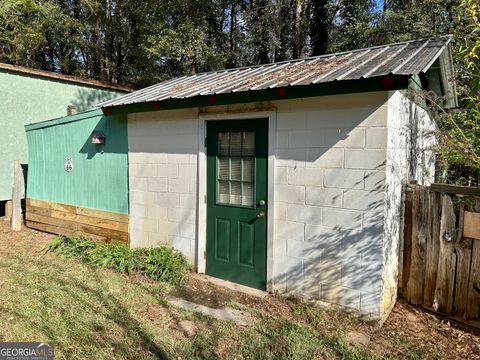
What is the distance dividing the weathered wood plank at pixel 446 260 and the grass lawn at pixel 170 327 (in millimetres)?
259

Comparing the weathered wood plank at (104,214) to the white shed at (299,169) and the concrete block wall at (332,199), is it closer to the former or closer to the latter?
the white shed at (299,169)

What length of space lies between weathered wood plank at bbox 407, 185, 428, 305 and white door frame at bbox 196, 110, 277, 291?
5.62 feet

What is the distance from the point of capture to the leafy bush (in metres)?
4.90

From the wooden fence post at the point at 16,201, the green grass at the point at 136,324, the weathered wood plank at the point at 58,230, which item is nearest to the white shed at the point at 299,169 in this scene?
the green grass at the point at 136,324

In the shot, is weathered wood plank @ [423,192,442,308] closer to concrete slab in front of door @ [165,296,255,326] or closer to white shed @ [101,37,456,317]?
white shed @ [101,37,456,317]

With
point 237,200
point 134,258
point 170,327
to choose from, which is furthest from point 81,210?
point 170,327

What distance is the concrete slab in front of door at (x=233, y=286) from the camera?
447cm

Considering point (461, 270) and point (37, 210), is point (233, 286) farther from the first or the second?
point (37, 210)

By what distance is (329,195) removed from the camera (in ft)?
13.0

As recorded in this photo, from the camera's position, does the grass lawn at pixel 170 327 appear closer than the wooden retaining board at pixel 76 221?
Yes

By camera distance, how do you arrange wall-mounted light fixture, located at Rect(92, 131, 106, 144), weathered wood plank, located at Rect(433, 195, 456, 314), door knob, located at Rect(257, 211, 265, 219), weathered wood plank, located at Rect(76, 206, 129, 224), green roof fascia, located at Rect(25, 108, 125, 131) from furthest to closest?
green roof fascia, located at Rect(25, 108, 125, 131)
wall-mounted light fixture, located at Rect(92, 131, 106, 144)
weathered wood plank, located at Rect(76, 206, 129, 224)
door knob, located at Rect(257, 211, 265, 219)
weathered wood plank, located at Rect(433, 195, 456, 314)

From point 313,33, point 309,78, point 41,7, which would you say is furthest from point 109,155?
point 41,7

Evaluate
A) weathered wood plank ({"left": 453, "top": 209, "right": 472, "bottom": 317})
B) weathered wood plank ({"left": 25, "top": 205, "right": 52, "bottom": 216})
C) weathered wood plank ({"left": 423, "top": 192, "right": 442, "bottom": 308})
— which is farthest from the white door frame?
weathered wood plank ({"left": 25, "top": 205, "right": 52, "bottom": 216})

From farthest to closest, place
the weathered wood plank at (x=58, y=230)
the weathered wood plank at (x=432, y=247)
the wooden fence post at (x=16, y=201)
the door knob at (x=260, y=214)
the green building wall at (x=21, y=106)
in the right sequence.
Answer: the green building wall at (x=21, y=106) < the wooden fence post at (x=16, y=201) < the weathered wood plank at (x=58, y=230) < the door knob at (x=260, y=214) < the weathered wood plank at (x=432, y=247)
